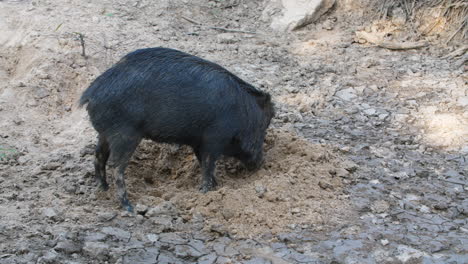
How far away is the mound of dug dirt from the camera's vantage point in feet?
16.2

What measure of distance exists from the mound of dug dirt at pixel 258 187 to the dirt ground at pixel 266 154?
15 mm

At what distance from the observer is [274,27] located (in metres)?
8.50

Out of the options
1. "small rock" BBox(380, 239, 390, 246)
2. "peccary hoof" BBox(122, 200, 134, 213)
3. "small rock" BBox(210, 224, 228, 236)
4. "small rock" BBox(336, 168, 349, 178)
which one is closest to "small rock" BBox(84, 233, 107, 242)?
"peccary hoof" BBox(122, 200, 134, 213)

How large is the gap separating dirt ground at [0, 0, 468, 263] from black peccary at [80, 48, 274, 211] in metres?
0.36

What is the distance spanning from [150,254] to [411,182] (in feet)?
8.13

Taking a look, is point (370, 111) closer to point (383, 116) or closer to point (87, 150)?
point (383, 116)

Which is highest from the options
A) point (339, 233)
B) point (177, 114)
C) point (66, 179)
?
point (177, 114)

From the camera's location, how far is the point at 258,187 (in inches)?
205

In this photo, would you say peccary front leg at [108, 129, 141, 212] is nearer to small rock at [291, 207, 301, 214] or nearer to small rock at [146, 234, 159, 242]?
small rock at [146, 234, 159, 242]

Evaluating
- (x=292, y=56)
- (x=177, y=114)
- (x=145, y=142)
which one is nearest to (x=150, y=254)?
(x=177, y=114)

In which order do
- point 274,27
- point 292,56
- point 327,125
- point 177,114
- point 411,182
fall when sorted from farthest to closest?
point 274,27 → point 292,56 → point 327,125 → point 411,182 → point 177,114

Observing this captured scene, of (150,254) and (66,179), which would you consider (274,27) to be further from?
(150,254)

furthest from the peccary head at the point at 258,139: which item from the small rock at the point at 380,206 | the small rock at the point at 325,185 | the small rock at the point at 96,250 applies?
the small rock at the point at 96,250

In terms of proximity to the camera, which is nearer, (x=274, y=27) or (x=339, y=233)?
(x=339, y=233)
